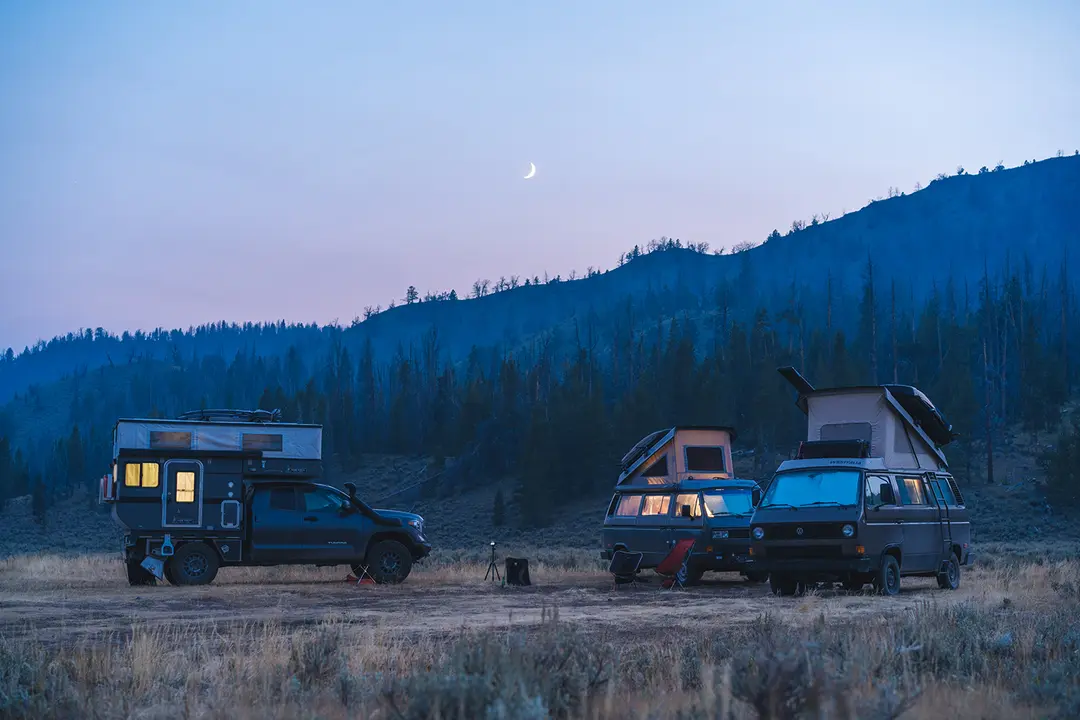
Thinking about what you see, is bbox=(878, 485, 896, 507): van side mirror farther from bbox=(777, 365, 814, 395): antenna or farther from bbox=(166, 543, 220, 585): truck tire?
bbox=(166, 543, 220, 585): truck tire

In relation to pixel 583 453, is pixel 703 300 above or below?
above

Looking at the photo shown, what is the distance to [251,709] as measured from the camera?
7527 mm

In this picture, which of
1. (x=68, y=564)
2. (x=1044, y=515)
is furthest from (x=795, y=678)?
(x=1044, y=515)

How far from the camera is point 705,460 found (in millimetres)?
23219

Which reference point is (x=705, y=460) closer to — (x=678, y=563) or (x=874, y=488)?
(x=678, y=563)

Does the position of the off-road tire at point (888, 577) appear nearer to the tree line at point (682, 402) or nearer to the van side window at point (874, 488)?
the van side window at point (874, 488)

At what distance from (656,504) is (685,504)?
2.16ft

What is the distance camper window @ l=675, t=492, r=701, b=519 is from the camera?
70.2 feet

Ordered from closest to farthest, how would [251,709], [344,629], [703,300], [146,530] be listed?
[251,709] → [344,629] → [146,530] → [703,300]

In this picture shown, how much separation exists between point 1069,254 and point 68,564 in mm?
192356

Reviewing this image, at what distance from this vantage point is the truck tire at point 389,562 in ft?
70.8

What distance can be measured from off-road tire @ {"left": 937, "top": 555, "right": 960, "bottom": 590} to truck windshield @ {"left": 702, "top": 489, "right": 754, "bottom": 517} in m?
3.60

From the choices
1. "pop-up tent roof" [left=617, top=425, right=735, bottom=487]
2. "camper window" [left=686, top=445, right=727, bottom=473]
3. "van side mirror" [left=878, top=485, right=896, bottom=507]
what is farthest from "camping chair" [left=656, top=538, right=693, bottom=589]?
"van side mirror" [left=878, top=485, right=896, bottom=507]

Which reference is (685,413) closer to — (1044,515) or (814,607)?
(1044,515)
